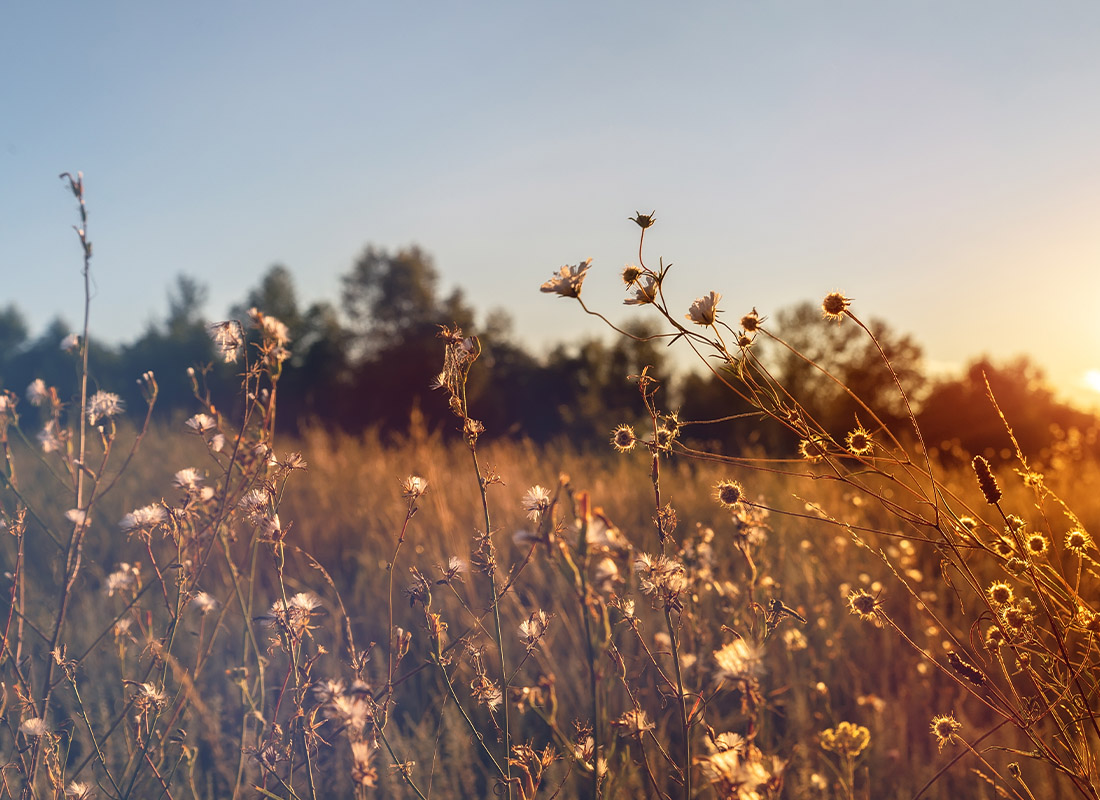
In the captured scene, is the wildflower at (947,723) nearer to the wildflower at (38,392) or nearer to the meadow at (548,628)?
the meadow at (548,628)

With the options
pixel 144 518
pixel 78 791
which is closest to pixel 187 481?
pixel 144 518

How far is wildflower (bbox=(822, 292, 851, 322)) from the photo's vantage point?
4.35 ft

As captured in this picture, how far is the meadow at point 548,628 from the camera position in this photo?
116cm

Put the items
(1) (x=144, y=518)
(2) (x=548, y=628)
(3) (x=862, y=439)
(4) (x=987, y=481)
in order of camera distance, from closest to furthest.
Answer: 1. (4) (x=987, y=481)
2. (3) (x=862, y=439)
3. (1) (x=144, y=518)
4. (2) (x=548, y=628)

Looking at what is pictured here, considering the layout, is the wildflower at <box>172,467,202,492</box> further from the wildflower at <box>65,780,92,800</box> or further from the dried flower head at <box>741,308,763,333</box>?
the dried flower head at <box>741,308,763,333</box>

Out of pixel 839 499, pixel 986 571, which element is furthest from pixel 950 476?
pixel 986 571

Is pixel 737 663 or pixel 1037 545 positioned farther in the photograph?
pixel 1037 545

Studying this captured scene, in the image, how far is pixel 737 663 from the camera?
0.79 metres

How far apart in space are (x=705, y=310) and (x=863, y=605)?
647 millimetres

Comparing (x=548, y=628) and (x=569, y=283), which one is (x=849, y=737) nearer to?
(x=548, y=628)

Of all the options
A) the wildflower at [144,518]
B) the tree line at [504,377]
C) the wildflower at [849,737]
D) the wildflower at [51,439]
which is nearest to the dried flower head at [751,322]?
the wildflower at [849,737]

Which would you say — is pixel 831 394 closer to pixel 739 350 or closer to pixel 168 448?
pixel 168 448

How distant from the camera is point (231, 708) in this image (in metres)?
2.70

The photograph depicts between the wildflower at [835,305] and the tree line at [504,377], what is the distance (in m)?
8.63
